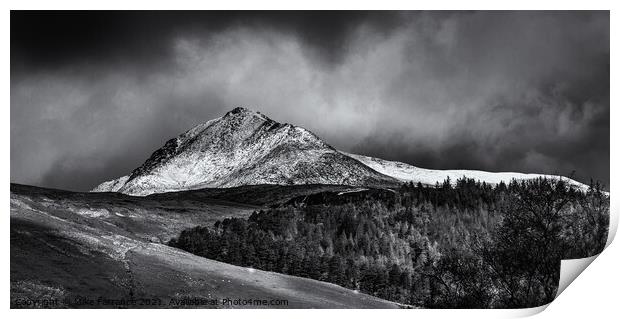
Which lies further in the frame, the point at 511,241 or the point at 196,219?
the point at 196,219

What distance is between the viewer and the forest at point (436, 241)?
1756 inches

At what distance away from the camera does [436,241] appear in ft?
365

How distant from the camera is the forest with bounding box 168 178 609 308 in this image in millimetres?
44594

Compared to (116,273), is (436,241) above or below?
below

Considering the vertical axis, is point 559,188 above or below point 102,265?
above

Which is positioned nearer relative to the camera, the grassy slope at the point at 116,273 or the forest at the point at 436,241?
the grassy slope at the point at 116,273

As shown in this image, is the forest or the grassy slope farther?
the forest

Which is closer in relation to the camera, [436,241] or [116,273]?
[116,273]

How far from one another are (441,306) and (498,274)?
175 inches
